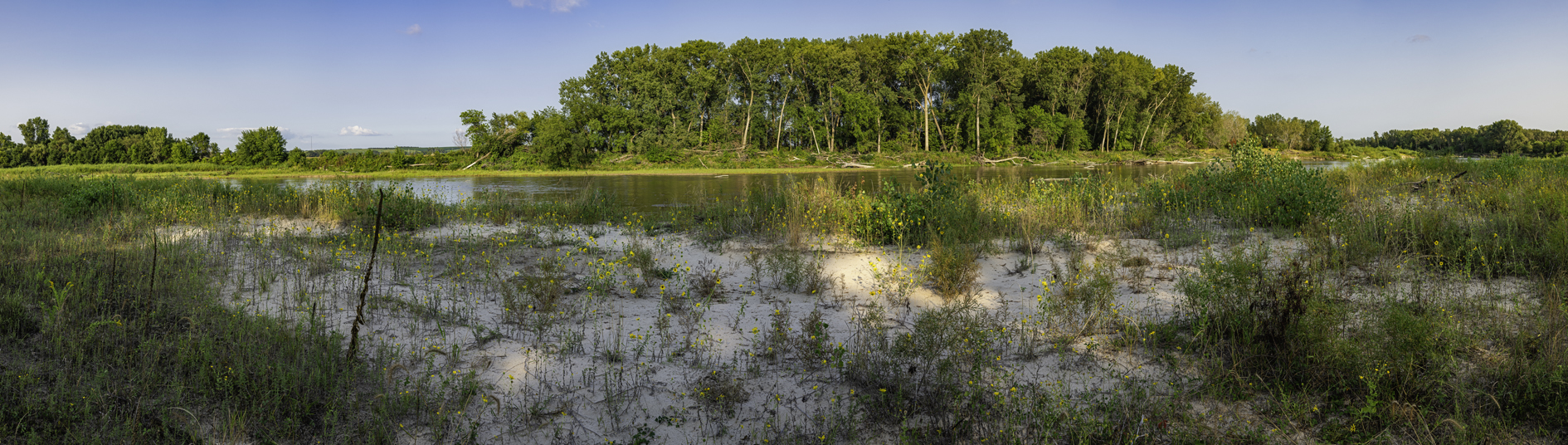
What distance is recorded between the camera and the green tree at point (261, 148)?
38688 mm

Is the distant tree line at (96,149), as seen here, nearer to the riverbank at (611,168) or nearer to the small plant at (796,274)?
the riverbank at (611,168)

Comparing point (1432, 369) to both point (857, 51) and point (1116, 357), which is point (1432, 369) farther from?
point (857, 51)

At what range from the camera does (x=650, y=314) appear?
550 centimetres

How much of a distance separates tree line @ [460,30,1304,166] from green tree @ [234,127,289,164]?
10971 mm

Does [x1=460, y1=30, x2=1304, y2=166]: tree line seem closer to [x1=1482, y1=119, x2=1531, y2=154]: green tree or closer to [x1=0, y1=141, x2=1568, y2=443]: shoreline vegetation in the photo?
[x1=1482, y1=119, x2=1531, y2=154]: green tree

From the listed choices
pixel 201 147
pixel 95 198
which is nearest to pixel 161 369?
pixel 95 198

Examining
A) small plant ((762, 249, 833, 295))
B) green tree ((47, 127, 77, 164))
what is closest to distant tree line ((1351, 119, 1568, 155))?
small plant ((762, 249, 833, 295))

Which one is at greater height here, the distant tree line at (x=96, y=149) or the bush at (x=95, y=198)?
the distant tree line at (x=96, y=149)

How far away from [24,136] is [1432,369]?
64695mm

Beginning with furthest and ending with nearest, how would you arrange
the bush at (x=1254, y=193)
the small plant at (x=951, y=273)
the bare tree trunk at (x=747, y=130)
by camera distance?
the bare tree trunk at (x=747, y=130)
the bush at (x=1254, y=193)
the small plant at (x=951, y=273)

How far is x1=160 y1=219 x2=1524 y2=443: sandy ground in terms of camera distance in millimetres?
3727

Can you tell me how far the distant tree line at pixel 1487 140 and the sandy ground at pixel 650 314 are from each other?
15.8 meters

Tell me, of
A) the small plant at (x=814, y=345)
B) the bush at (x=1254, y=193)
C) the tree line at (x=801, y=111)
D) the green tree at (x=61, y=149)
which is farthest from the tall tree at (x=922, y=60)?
the green tree at (x=61, y=149)

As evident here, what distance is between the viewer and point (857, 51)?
46156mm
